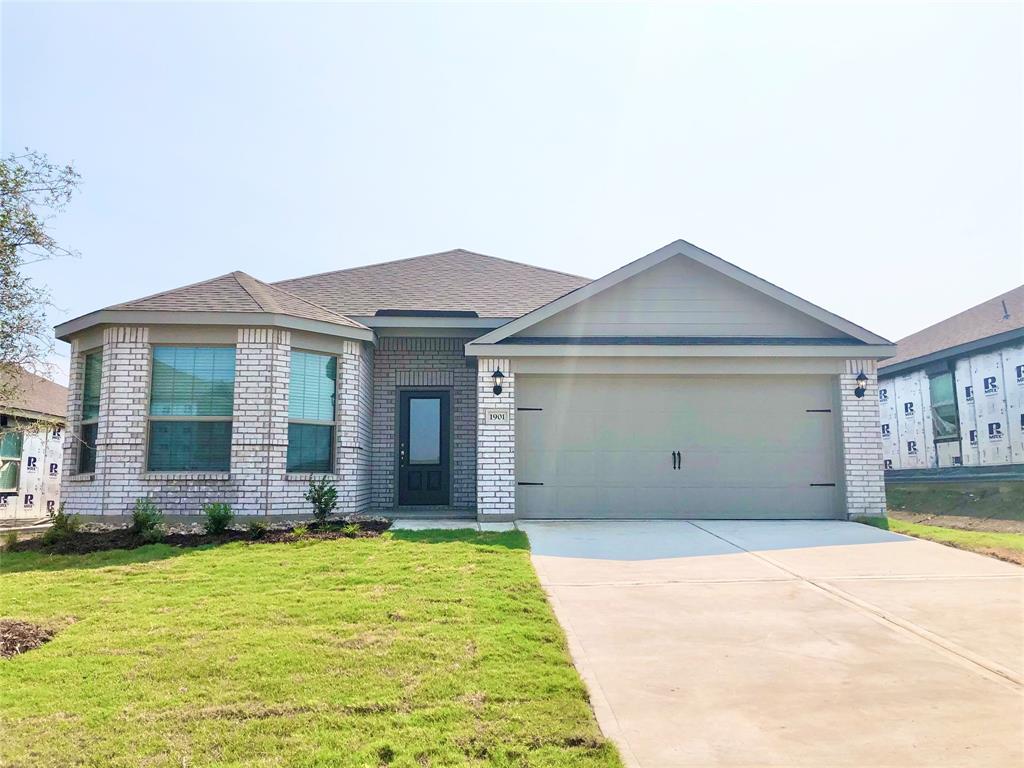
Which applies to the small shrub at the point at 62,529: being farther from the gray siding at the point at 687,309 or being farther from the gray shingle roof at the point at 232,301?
the gray siding at the point at 687,309

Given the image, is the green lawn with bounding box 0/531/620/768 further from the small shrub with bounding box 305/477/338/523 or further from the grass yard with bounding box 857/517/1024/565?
the grass yard with bounding box 857/517/1024/565

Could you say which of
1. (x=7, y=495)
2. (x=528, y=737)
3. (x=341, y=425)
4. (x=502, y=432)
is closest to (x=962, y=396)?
(x=502, y=432)

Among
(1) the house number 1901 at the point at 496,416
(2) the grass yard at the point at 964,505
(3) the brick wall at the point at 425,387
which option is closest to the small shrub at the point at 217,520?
(3) the brick wall at the point at 425,387

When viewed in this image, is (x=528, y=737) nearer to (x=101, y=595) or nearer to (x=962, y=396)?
(x=101, y=595)

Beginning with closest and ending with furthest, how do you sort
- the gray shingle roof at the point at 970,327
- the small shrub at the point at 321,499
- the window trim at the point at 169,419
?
the small shrub at the point at 321,499 → the window trim at the point at 169,419 → the gray shingle roof at the point at 970,327

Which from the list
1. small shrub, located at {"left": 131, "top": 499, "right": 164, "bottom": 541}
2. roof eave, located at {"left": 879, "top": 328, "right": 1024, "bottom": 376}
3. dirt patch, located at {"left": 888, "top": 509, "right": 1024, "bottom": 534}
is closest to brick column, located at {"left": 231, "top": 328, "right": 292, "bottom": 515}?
small shrub, located at {"left": 131, "top": 499, "right": 164, "bottom": 541}

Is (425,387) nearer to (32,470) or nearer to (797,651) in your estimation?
(797,651)

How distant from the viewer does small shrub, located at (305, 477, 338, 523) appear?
9977 millimetres

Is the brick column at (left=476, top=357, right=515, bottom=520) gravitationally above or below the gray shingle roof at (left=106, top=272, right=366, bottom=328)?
below

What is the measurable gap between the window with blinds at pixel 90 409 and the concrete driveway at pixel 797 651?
24.1 ft

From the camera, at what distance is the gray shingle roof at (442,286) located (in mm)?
13141

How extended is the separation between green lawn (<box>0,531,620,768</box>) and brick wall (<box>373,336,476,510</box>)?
5.51 metres

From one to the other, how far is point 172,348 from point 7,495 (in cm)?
1242

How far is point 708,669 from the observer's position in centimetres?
434
